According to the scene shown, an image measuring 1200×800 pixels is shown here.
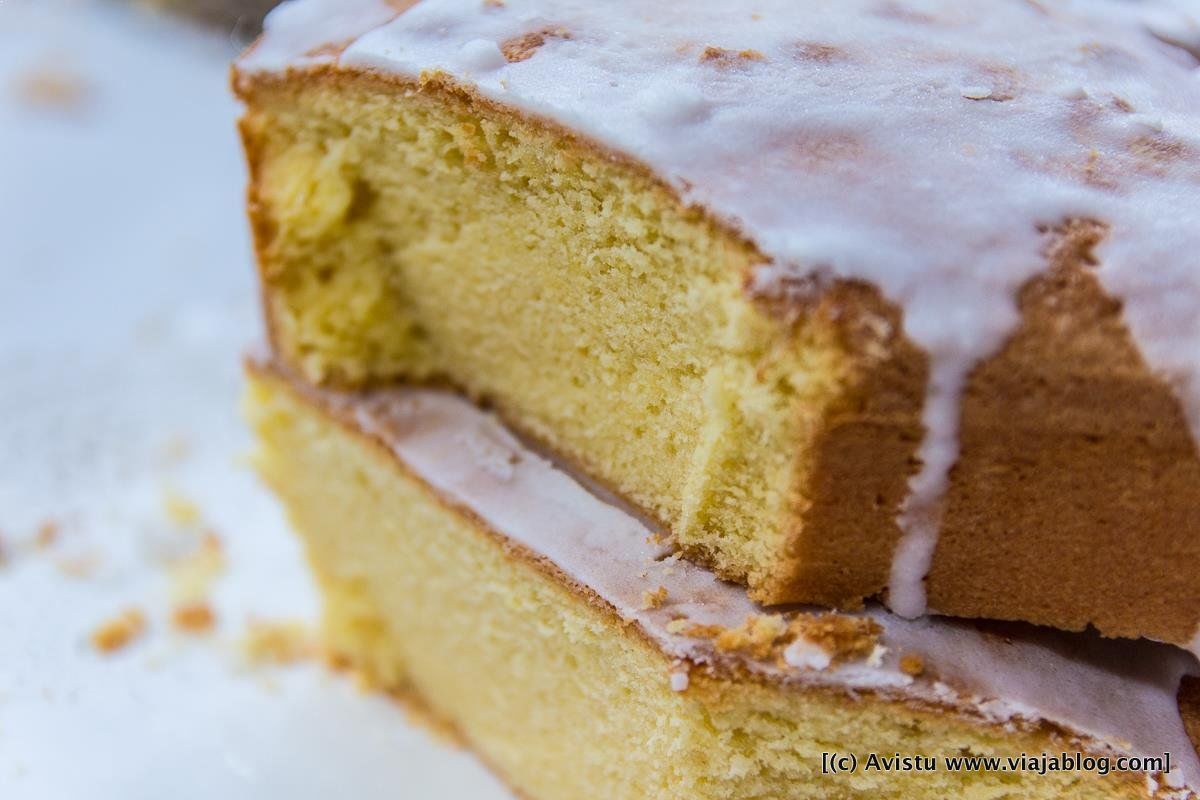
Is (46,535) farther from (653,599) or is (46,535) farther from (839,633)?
(839,633)

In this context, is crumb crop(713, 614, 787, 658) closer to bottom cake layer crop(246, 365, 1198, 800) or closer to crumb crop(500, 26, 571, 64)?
bottom cake layer crop(246, 365, 1198, 800)

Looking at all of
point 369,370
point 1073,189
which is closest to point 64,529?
point 369,370

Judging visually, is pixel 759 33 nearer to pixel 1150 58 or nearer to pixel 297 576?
pixel 1150 58

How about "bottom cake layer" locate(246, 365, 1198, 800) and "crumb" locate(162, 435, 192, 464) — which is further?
"crumb" locate(162, 435, 192, 464)

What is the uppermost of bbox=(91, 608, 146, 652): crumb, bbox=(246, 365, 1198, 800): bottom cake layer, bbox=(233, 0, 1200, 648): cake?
bbox=(233, 0, 1200, 648): cake

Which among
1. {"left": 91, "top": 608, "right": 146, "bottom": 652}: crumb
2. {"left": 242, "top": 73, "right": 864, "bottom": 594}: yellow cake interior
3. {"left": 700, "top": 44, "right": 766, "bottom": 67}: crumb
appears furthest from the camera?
{"left": 91, "top": 608, "right": 146, "bottom": 652}: crumb

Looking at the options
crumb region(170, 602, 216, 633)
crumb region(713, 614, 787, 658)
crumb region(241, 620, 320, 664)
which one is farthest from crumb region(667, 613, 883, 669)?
crumb region(170, 602, 216, 633)

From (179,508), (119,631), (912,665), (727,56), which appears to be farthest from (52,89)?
(912,665)
